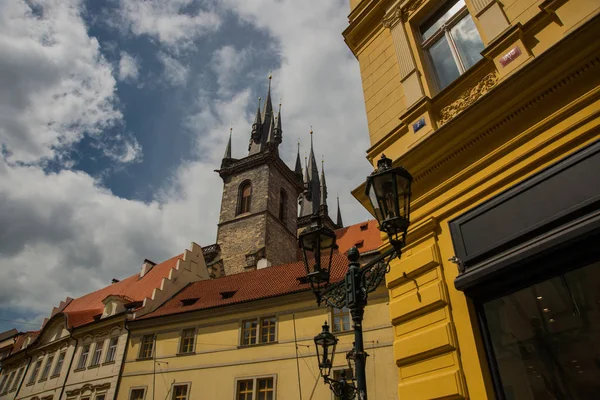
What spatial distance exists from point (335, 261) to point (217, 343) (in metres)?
6.80

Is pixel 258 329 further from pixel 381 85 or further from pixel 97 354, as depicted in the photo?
pixel 381 85

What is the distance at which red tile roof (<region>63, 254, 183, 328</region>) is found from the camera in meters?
23.6

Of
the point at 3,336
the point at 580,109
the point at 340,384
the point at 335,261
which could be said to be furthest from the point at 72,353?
the point at 580,109

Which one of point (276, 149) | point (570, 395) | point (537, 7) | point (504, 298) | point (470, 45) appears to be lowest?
point (570, 395)

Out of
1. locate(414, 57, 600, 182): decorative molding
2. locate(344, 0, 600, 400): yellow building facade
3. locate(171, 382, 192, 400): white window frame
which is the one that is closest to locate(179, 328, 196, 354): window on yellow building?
locate(171, 382, 192, 400): white window frame

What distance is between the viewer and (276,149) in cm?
4222

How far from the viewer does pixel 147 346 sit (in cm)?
1931

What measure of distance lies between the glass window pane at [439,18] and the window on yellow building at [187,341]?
53.1 ft

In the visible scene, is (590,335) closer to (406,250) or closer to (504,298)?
(504,298)

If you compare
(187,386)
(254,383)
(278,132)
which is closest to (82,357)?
(187,386)

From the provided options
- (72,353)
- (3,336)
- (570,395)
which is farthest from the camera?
(3,336)

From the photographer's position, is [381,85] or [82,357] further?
[82,357]

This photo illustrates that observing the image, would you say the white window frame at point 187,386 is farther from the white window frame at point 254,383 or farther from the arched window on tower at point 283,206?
the arched window on tower at point 283,206

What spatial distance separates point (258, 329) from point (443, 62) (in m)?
13.7
